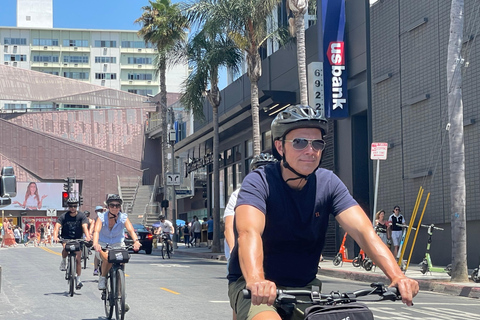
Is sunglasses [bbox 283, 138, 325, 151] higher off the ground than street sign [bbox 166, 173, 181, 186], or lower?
lower

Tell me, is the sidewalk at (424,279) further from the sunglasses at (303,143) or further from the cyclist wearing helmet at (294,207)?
the sunglasses at (303,143)

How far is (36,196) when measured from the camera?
233 ft

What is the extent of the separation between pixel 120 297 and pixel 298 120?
22.8 feet

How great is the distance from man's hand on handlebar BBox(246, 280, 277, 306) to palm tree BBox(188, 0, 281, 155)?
23656 mm

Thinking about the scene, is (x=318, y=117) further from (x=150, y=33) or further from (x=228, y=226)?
(x=150, y=33)

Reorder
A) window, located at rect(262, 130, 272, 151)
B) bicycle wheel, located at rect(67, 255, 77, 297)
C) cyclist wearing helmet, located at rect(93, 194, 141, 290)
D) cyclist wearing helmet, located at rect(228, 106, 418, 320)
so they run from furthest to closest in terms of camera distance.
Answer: window, located at rect(262, 130, 272, 151) < bicycle wheel, located at rect(67, 255, 77, 297) < cyclist wearing helmet, located at rect(93, 194, 141, 290) < cyclist wearing helmet, located at rect(228, 106, 418, 320)

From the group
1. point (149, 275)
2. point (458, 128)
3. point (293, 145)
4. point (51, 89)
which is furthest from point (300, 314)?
point (51, 89)

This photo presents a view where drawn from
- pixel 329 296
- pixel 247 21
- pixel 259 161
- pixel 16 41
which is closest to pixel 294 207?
pixel 329 296

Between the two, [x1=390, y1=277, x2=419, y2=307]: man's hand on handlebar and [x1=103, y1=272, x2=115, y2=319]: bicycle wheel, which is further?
[x1=103, y1=272, x2=115, y2=319]: bicycle wheel

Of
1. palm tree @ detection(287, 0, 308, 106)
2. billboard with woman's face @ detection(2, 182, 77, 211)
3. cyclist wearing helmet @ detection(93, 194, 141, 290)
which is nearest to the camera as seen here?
cyclist wearing helmet @ detection(93, 194, 141, 290)

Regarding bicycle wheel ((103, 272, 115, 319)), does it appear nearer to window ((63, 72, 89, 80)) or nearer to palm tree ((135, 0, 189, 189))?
palm tree ((135, 0, 189, 189))

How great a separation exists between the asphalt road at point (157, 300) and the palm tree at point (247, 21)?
9.78m

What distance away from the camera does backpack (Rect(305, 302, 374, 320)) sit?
3367mm

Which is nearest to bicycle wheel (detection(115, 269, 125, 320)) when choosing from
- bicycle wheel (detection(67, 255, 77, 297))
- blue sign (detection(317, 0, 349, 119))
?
bicycle wheel (detection(67, 255, 77, 297))
